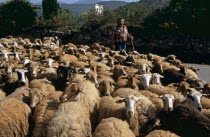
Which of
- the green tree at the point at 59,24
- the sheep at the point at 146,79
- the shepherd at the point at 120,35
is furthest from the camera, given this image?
the green tree at the point at 59,24

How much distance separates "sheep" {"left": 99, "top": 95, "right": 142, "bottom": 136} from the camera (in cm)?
558

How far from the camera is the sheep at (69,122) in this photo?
4.81 meters

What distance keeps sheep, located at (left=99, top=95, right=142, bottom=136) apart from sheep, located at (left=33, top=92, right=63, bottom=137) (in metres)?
1.09

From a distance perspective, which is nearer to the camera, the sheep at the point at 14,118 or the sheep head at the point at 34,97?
the sheep at the point at 14,118

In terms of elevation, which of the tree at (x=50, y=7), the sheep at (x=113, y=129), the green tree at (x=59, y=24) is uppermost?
the tree at (x=50, y=7)

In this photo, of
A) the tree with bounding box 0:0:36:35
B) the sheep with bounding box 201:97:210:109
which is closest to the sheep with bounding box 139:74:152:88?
the sheep with bounding box 201:97:210:109

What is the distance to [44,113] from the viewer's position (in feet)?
18.5

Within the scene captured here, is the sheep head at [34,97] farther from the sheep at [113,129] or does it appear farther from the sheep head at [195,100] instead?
the sheep head at [195,100]

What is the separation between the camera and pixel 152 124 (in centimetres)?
589

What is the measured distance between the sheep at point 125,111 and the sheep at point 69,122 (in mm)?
602

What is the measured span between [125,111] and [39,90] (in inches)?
89.8

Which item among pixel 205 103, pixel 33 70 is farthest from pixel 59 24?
pixel 205 103

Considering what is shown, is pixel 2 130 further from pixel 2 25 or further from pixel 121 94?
pixel 2 25

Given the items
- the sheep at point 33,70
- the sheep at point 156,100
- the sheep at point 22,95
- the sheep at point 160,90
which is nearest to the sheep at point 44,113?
the sheep at point 22,95
